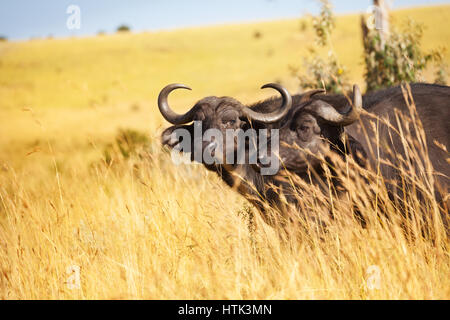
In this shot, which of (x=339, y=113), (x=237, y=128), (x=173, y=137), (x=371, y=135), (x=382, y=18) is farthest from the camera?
(x=382, y=18)

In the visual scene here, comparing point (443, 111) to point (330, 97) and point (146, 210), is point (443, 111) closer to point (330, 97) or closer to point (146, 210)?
point (330, 97)

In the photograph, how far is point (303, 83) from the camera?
8461 mm

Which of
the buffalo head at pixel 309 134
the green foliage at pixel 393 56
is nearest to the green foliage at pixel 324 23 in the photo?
the green foliage at pixel 393 56

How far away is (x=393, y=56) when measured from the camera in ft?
27.5

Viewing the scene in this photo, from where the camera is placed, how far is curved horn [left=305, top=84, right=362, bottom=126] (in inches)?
166

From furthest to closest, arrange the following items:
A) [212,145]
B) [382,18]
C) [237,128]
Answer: [382,18] < [237,128] < [212,145]

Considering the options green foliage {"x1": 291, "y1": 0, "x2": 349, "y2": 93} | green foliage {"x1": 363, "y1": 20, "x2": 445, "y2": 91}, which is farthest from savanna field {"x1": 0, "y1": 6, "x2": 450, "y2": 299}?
green foliage {"x1": 363, "y1": 20, "x2": 445, "y2": 91}

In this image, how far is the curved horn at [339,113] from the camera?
4.21 m

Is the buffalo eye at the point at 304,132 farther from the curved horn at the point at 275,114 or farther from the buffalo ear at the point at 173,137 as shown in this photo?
the buffalo ear at the point at 173,137

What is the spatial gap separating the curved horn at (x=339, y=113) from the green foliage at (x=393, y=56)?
420 centimetres

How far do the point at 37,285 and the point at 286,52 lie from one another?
180 ft

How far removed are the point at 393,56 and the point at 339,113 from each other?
4671 mm

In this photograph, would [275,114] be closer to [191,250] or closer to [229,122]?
[229,122]

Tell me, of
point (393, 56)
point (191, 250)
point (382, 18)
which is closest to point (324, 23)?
point (393, 56)
